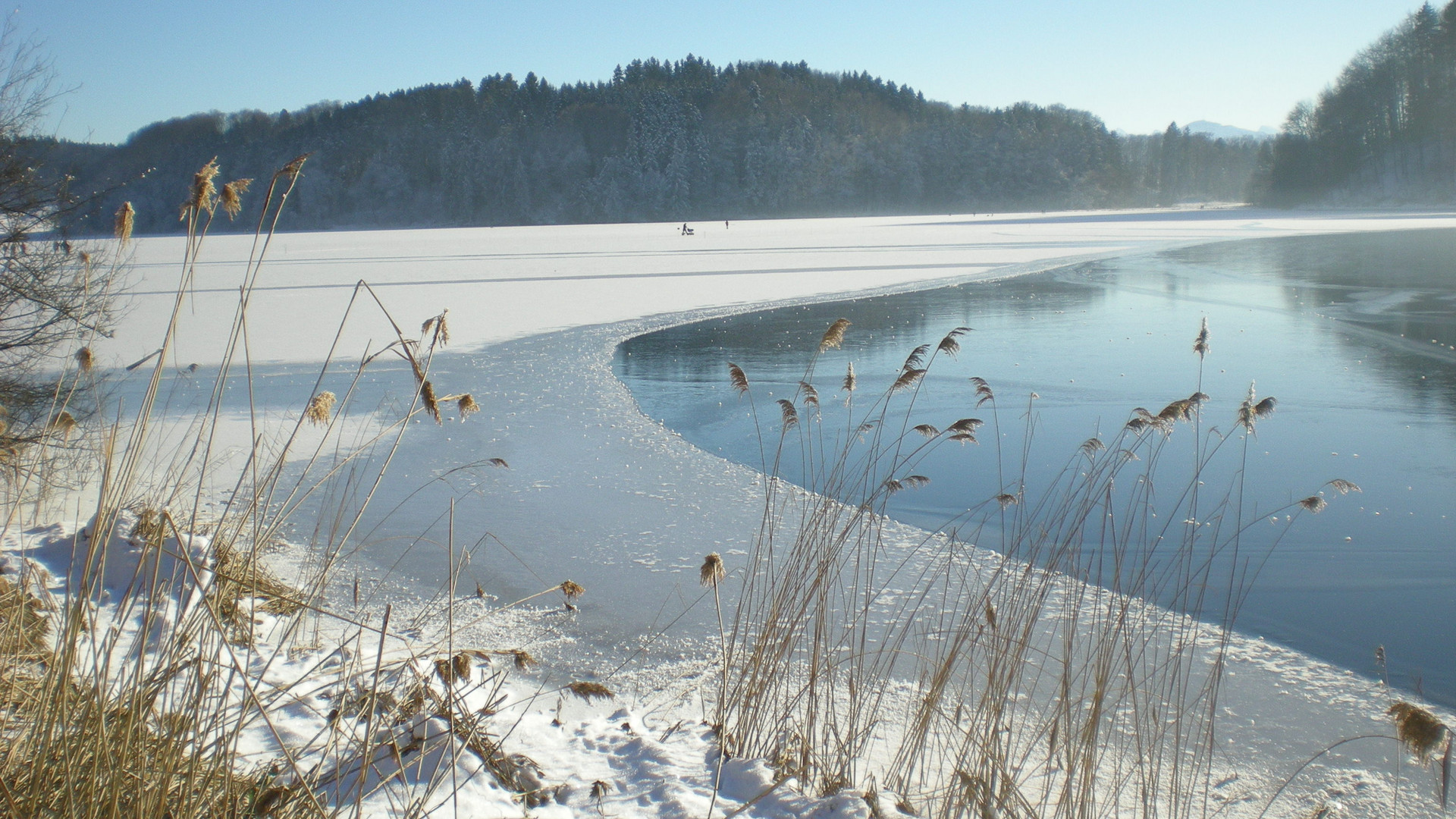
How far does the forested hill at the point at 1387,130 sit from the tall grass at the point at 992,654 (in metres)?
62.1

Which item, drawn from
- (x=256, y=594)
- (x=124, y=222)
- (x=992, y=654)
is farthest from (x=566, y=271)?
(x=124, y=222)

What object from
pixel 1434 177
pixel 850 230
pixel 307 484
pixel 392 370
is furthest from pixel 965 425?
pixel 1434 177

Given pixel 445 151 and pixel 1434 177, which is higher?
pixel 445 151

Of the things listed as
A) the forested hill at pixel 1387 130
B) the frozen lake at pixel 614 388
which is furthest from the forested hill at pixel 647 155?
the frozen lake at pixel 614 388

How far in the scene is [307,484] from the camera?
5.27 metres

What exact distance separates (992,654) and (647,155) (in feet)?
290

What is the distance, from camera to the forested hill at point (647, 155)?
85812 mm

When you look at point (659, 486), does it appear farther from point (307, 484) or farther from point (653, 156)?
point (653, 156)

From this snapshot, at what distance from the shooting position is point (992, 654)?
3000mm

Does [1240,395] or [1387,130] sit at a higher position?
[1387,130]

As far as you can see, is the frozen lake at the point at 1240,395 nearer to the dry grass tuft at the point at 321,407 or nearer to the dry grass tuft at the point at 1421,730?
the dry grass tuft at the point at 1421,730

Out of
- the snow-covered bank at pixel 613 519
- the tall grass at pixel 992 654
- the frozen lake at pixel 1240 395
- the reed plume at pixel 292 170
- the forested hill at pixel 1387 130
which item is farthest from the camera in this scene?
the forested hill at pixel 1387 130

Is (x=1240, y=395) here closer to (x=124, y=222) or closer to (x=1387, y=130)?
(x=124, y=222)

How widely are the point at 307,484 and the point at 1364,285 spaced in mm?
16407
